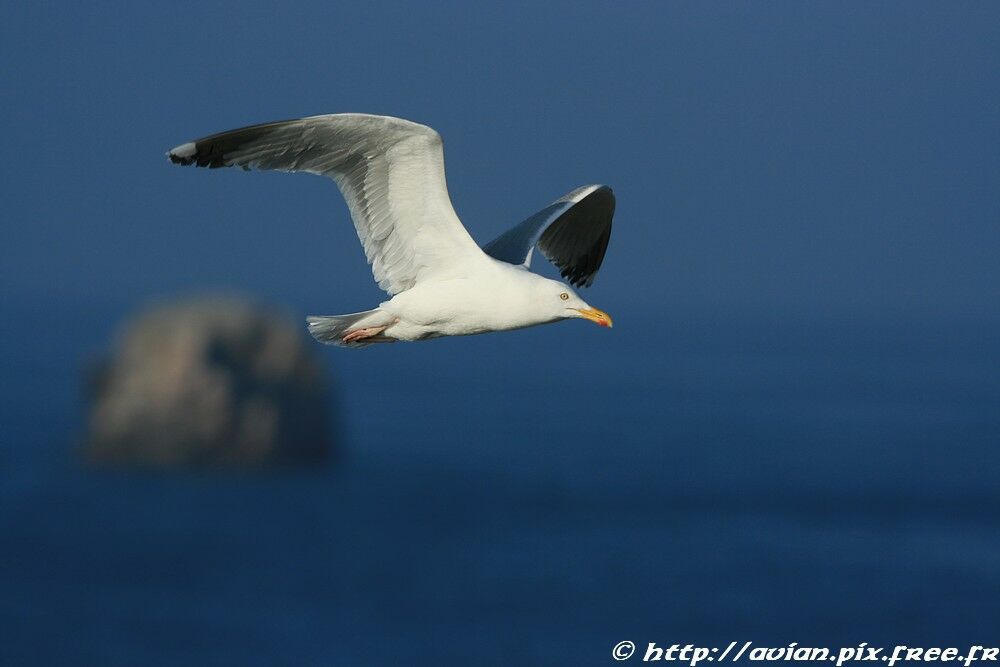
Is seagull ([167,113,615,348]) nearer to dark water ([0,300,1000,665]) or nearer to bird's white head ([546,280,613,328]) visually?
bird's white head ([546,280,613,328])

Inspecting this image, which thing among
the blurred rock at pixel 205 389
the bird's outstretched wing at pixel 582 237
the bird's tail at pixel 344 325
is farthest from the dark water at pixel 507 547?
the bird's tail at pixel 344 325

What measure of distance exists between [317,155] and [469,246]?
1.21 metres

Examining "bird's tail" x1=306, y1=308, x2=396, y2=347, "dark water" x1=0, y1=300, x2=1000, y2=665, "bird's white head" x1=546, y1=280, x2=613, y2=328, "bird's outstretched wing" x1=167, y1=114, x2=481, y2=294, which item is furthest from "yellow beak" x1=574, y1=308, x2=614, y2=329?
"dark water" x1=0, y1=300, x2=1000, y2=665

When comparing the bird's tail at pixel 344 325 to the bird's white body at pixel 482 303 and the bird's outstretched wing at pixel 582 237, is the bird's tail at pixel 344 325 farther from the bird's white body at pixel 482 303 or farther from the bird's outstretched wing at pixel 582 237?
the bird's outstretched wing at pixel 582 237

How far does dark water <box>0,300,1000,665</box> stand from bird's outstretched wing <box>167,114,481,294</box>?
46.3 metres

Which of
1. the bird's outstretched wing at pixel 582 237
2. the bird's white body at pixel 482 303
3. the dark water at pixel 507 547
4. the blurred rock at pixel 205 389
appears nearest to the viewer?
the bird's white body at pixel 482 303

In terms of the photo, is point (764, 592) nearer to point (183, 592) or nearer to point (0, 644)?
point (183, 592)

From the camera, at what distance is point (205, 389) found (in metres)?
59.4

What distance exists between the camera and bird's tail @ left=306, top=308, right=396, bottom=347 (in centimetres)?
1105

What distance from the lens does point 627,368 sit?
7751 inches

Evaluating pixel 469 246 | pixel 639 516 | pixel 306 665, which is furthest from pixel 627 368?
pixel 469 246

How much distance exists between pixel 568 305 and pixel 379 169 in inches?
62.6

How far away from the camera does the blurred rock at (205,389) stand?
5809 cm

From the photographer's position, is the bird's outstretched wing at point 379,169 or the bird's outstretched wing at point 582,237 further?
the bird's outstretched wing at point 582,237
